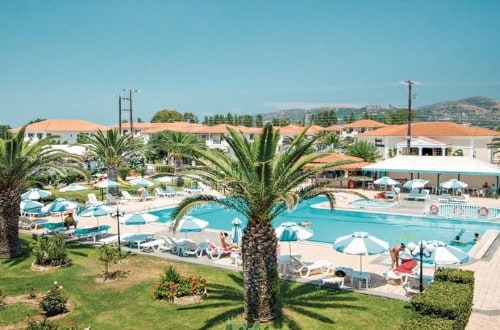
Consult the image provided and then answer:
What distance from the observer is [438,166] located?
117 feet

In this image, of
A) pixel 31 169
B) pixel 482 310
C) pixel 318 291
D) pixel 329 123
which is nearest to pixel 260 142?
pixel 318 291

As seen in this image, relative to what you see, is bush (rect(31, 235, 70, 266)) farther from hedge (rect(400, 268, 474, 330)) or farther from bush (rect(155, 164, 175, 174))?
bush (rect(155, 164, 175, 174))

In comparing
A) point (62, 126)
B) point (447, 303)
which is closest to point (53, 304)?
point (447, 303)

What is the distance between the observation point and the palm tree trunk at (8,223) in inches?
704

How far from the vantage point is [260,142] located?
11023mm

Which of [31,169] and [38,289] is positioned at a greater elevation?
[31,169]

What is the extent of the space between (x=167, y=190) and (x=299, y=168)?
1030 inches

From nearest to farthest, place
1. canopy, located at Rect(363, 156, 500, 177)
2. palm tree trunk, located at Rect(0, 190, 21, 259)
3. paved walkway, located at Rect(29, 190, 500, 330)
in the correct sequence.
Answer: paved walkway, located at Rect(29, 190, 500, 330) → palm tree trunk, located at Rect(0, 190, 21, 259) → canopy, located at Rect(363, 156, 500, 177)

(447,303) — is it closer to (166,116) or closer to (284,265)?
(284,265)

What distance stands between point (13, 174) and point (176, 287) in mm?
8636

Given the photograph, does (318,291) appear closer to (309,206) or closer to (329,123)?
(309,206)

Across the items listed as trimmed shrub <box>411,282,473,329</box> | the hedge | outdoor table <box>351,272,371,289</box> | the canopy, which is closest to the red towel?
outdoor table <box>351,272,371,289</box>

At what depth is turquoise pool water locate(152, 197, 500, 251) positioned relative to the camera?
942 inches

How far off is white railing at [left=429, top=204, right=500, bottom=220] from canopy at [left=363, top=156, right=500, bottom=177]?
734cm
